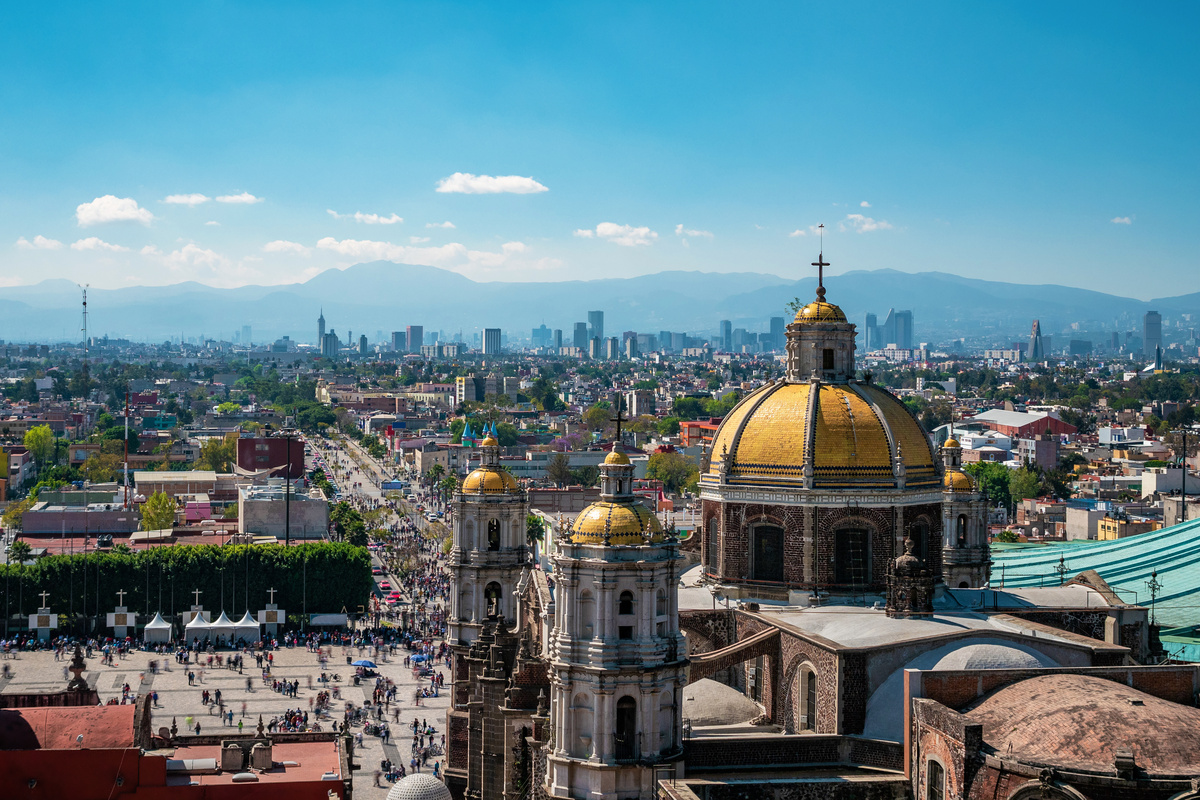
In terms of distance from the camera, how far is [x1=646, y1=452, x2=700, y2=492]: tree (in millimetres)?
112125

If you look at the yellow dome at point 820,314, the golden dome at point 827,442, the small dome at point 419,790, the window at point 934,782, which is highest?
the yellow dome at point 820,314

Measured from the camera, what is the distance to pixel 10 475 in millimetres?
112375

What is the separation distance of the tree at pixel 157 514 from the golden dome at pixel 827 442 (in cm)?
5470

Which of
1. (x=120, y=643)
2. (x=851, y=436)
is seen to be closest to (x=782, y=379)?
(x=851, y=436)

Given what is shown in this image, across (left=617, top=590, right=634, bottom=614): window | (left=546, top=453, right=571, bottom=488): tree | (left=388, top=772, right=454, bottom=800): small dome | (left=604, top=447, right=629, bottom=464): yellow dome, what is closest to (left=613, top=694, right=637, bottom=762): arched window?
(left=617, top=590, right=634, bottom=614): window

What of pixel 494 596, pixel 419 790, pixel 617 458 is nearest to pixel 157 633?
pixel 494 596

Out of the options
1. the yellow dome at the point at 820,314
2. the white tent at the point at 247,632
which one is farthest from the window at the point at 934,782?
the white tent at the point at 247,632

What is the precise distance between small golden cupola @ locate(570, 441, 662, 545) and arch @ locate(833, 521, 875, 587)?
7.09 meters

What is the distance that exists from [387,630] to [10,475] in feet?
207

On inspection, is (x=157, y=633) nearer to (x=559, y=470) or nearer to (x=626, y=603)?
(x=626, y=603)

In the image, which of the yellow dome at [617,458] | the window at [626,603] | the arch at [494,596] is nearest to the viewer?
the window at [626,603]

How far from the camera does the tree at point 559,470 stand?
112312mm

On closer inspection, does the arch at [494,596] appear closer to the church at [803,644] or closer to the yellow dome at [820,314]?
the church at [803,644]

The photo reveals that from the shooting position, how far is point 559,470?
113 m
